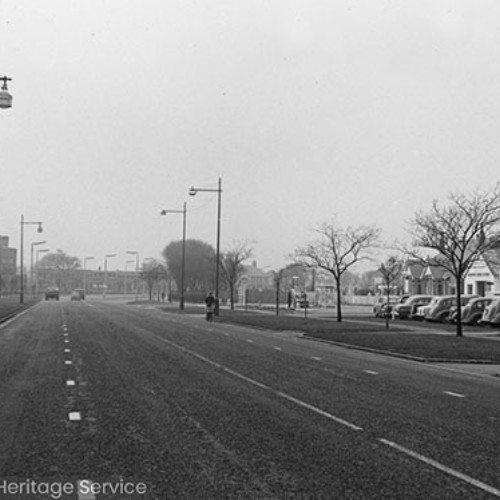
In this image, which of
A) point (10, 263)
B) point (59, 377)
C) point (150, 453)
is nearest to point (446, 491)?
point (150, 453)

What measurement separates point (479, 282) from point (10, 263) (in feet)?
334

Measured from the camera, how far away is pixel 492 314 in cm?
3925

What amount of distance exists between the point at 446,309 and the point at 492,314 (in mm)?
7736

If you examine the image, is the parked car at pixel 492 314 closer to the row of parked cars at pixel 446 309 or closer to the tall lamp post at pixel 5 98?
the row of parked cars at pixel 446 309

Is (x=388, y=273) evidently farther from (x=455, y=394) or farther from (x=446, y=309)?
(x=455, y=394)

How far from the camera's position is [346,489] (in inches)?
264

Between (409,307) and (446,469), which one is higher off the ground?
(409,307)

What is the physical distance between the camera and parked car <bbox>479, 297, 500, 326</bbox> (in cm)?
3884

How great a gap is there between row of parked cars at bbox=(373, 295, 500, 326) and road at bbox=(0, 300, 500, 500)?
22.8 metres

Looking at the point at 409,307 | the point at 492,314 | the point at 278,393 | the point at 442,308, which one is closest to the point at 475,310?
the point at 492,314

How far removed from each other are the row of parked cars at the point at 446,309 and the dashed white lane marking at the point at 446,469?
30.1 meters

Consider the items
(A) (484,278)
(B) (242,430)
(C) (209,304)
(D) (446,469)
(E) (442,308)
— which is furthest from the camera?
(A) (484,278)

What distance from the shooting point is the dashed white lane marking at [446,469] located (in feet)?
22.4

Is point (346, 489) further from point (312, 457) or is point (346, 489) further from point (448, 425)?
point (448, 425)
